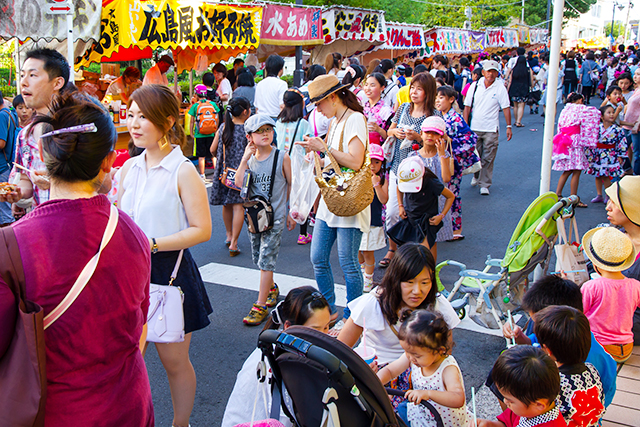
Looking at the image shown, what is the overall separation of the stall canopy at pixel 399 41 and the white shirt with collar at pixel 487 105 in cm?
905

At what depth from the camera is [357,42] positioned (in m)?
16.7

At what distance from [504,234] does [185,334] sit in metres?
5.02

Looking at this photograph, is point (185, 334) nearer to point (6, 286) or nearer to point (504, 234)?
point (6, 286)

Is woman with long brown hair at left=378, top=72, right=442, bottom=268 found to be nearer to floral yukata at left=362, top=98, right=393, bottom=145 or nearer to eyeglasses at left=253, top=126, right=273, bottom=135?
floral yukata at left=362, top=98, right=393, bottom=145

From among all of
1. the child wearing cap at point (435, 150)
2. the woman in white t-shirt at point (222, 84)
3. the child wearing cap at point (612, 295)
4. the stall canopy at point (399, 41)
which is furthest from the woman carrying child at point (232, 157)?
the stall canopy at point (399, 41)

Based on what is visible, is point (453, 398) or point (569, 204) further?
point (569, 204)

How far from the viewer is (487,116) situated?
8.80 meters

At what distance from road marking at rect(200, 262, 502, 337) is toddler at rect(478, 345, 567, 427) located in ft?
8.69

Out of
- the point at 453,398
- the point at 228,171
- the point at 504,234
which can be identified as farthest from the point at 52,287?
the point at 504,234

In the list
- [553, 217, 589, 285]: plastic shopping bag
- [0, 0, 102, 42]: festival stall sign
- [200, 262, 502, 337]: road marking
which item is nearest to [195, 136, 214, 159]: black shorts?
[0, 0, 102, 42]: festival stall sign

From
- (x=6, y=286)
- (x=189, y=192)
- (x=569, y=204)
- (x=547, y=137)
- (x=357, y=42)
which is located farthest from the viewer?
(x=357, y=42)

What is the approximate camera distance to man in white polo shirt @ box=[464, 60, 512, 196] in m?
8.84

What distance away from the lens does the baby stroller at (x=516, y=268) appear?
4.08 metres

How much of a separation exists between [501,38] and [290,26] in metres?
20.6
